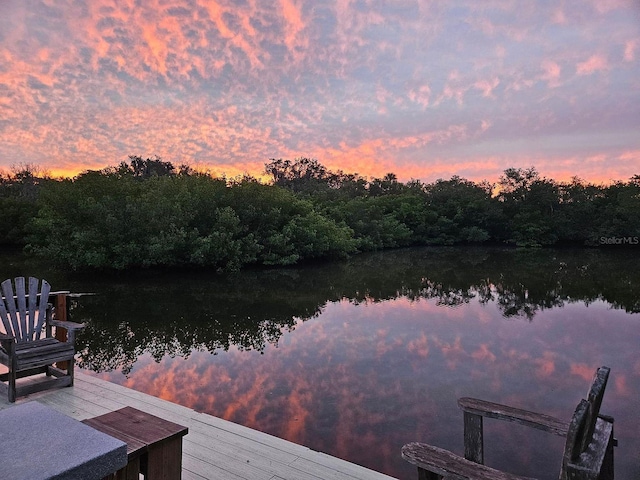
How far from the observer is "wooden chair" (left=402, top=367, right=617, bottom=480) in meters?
1.08

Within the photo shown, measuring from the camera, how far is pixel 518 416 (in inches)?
65.5

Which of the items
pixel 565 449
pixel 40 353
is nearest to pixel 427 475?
pixel 565 449

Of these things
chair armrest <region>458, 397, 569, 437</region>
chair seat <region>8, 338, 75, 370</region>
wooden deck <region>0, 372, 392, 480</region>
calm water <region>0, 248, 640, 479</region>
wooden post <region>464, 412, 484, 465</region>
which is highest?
chair armrest <region>458, 397, 569, 437</region>

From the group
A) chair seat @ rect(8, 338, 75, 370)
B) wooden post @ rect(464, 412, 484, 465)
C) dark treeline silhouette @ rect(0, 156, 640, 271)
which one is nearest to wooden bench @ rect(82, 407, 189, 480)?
wooden post @ rect(464, 412, 484, 465)

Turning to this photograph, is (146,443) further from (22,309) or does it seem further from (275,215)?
(275,215)

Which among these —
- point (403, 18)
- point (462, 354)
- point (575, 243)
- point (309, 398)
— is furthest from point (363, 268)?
point (575, 243)

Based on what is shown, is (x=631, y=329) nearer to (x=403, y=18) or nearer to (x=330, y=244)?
(x=403, y=18)

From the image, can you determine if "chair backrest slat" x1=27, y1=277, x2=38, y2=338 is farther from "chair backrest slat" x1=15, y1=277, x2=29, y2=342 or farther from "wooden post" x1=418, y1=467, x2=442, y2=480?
"wooden post" x1=418, y1=467, x2=442, y2=480

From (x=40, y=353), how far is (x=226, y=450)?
187 centimetres

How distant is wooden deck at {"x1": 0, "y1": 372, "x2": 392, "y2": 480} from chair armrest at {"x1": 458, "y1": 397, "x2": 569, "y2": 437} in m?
0.93

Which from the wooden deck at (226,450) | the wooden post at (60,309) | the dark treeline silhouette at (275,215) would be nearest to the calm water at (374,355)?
the wooden deck at (226,450)

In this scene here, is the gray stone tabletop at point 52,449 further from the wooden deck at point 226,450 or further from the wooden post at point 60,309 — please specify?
the wooden post at point 60,309

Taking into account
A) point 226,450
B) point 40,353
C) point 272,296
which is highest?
point 40,353

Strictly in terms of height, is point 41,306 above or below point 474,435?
above
